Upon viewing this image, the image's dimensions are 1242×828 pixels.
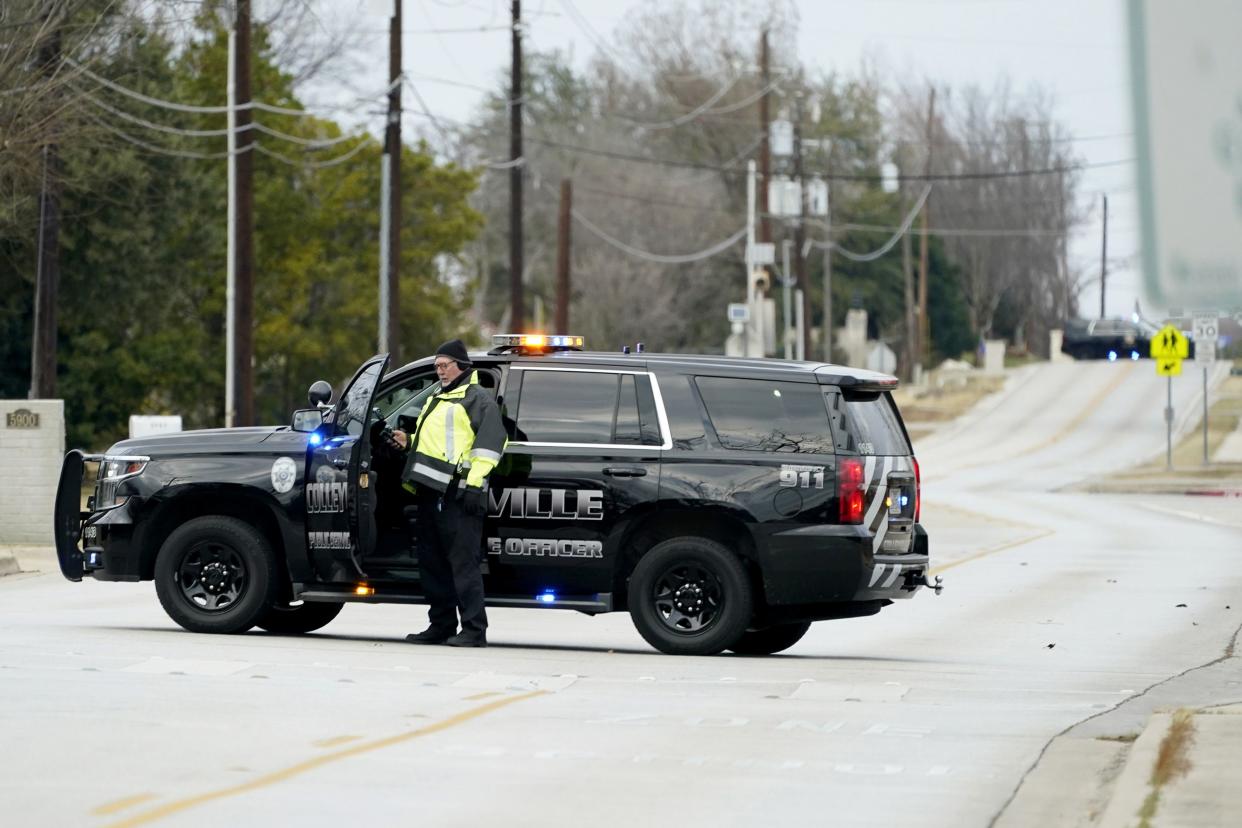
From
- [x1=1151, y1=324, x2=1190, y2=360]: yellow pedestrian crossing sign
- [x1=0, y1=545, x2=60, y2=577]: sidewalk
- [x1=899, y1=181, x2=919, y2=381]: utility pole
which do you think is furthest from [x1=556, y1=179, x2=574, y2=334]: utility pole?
[x1=899, y1=181, x2=919, y2=381]: utility pole

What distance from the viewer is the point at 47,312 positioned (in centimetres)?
3519

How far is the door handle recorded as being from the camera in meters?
13.6

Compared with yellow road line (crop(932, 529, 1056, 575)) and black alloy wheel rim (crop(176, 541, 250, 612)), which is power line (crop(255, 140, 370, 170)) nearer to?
yellow road line (crop(932, 529, 1056, 575))

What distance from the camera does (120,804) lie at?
25.4 feet

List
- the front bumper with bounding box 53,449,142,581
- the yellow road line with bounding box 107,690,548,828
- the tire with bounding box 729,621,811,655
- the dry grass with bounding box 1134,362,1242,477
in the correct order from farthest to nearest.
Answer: the dry grass with bounding box 1134,362,1242,477 < the tire with bounding box 729,621,811,655 < the front bumper with bounding box 53,449,142,581 < the yellow road line with bounding box 107,690,548,828

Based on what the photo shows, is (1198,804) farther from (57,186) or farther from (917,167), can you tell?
(917,167)

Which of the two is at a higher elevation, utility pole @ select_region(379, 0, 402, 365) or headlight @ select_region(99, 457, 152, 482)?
utility pole @ select_region(379, 0, 402, 365)

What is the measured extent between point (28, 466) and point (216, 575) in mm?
11188

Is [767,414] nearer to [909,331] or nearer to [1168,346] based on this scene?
[1168,346]

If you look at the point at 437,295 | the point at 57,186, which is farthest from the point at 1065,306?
the point at 57,186

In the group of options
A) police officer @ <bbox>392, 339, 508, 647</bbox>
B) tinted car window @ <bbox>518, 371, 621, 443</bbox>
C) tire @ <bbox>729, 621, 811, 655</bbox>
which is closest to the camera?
police officer @ <bbox>392, 339, 508, 647</bbox>

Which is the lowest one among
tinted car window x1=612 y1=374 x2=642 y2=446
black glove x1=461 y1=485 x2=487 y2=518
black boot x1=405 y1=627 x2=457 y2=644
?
black boot x1=405 y1=627 x2=457 y2=644

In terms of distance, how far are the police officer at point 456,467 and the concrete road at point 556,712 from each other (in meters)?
0.58

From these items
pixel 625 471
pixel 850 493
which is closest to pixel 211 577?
pixel 625 471
